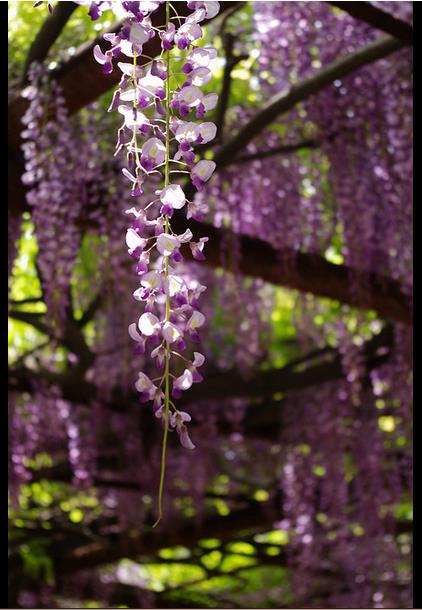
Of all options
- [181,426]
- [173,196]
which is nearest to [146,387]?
[181,426]

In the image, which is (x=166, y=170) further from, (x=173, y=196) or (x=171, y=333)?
(x=171, y=333)

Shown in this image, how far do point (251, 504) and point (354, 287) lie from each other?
1.87 meters

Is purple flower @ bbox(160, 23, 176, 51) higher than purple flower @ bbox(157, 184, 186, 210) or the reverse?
higher

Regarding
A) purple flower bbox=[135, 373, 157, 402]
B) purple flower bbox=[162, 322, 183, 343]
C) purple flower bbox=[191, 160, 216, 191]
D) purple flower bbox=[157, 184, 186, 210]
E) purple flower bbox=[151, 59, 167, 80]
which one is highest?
purple flower bbox=[151, 59, 167, 80]

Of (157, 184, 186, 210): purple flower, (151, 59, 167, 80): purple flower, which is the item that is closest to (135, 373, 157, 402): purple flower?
(157, 184, 186, 210): purple flower

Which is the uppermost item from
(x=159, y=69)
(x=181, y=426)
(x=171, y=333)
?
(x=159, y=69)

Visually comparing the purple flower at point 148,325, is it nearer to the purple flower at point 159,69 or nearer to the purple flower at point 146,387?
the purple flower at point 146,387

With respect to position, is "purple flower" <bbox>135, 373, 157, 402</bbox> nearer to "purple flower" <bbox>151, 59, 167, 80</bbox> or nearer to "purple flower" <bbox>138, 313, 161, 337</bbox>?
"purple flower" <bbox>138, 313, 161, 337</bbox>

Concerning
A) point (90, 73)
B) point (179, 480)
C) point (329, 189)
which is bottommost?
point (179, 480)

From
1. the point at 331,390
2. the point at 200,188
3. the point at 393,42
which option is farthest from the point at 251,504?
the point at 200,188

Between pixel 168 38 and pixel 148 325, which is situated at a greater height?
pixel 168 38

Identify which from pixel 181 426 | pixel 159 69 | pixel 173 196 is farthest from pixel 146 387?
pixel 159 69

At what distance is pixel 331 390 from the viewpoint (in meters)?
3.97

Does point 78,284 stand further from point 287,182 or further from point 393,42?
point 393,42
